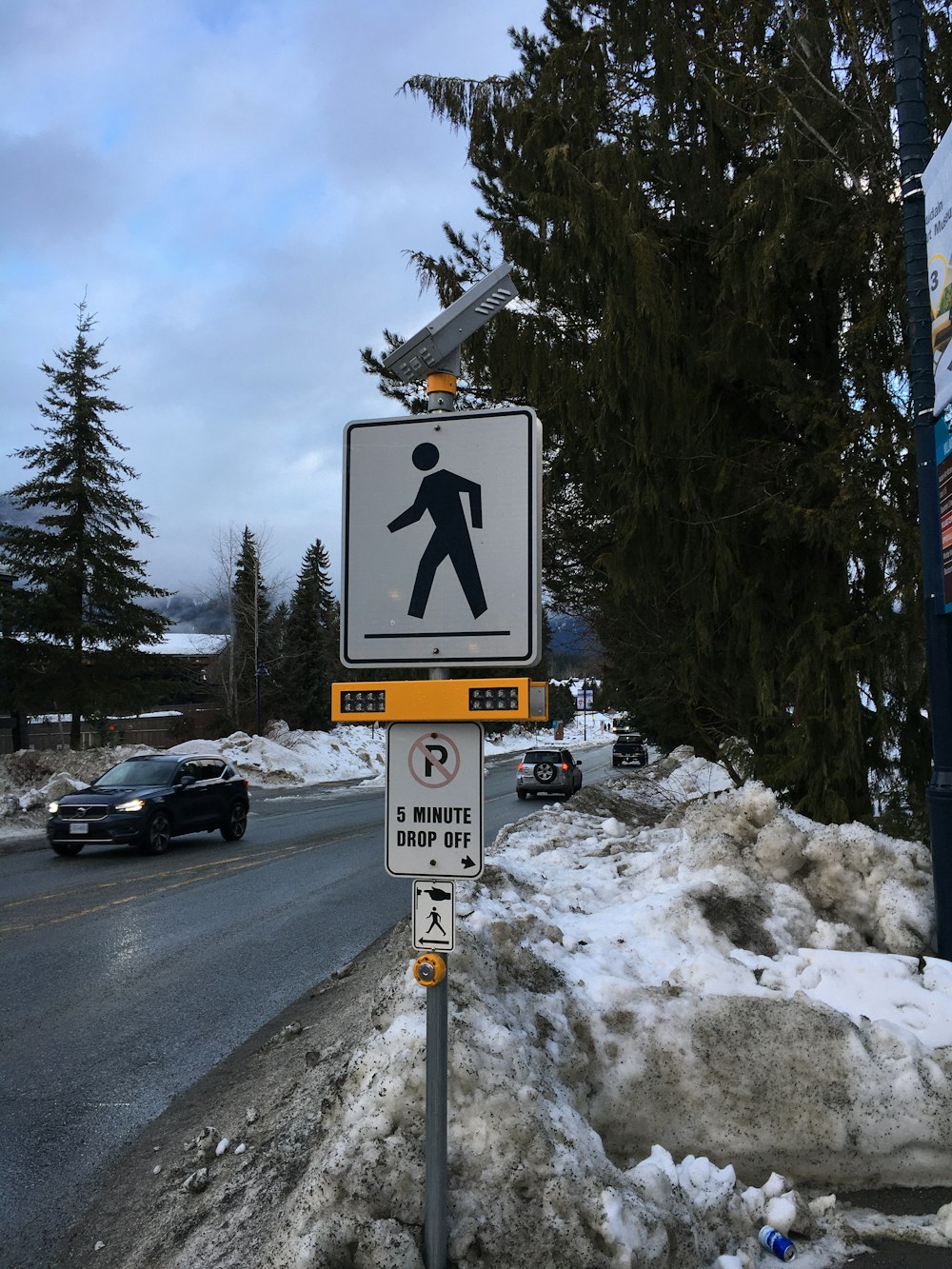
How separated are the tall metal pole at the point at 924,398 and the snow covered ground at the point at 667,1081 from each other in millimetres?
774

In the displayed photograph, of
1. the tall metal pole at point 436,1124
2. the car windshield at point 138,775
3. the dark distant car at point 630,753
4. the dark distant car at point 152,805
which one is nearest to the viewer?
the tall metal pole at point 436,1124

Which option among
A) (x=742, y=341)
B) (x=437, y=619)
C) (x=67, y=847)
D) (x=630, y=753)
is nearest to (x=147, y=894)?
(x=67, y=847)

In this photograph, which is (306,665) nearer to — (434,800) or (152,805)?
(152,805)

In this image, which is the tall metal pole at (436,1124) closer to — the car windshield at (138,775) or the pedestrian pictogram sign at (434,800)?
the pedestrian pictogram sign at (434,800)

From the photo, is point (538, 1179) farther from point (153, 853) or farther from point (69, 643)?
point (69, 643)

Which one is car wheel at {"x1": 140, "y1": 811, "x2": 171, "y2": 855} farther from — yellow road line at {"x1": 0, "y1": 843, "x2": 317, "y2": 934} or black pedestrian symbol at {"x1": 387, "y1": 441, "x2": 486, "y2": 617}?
black pedestrian symbol at {"x1": 387, "y1": 441, "x2": 486, "y2": 617}

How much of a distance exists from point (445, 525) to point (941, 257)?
460cm

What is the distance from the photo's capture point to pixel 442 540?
9.98ft

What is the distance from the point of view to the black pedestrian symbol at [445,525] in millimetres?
2977

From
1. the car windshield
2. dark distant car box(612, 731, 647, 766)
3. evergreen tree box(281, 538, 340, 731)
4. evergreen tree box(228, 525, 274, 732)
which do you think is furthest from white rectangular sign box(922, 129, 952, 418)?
evergreen tree box(281, 538, 340, 731)

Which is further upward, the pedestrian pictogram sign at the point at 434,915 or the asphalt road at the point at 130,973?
the pedestrian pictogram sign at the point at 434,915

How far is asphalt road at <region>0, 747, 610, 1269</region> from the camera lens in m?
4.75

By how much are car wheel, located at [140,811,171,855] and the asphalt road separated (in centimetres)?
34

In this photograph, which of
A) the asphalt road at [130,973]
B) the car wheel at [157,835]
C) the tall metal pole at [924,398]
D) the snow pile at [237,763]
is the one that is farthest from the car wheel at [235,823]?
the tall metal pole at [924,398]
